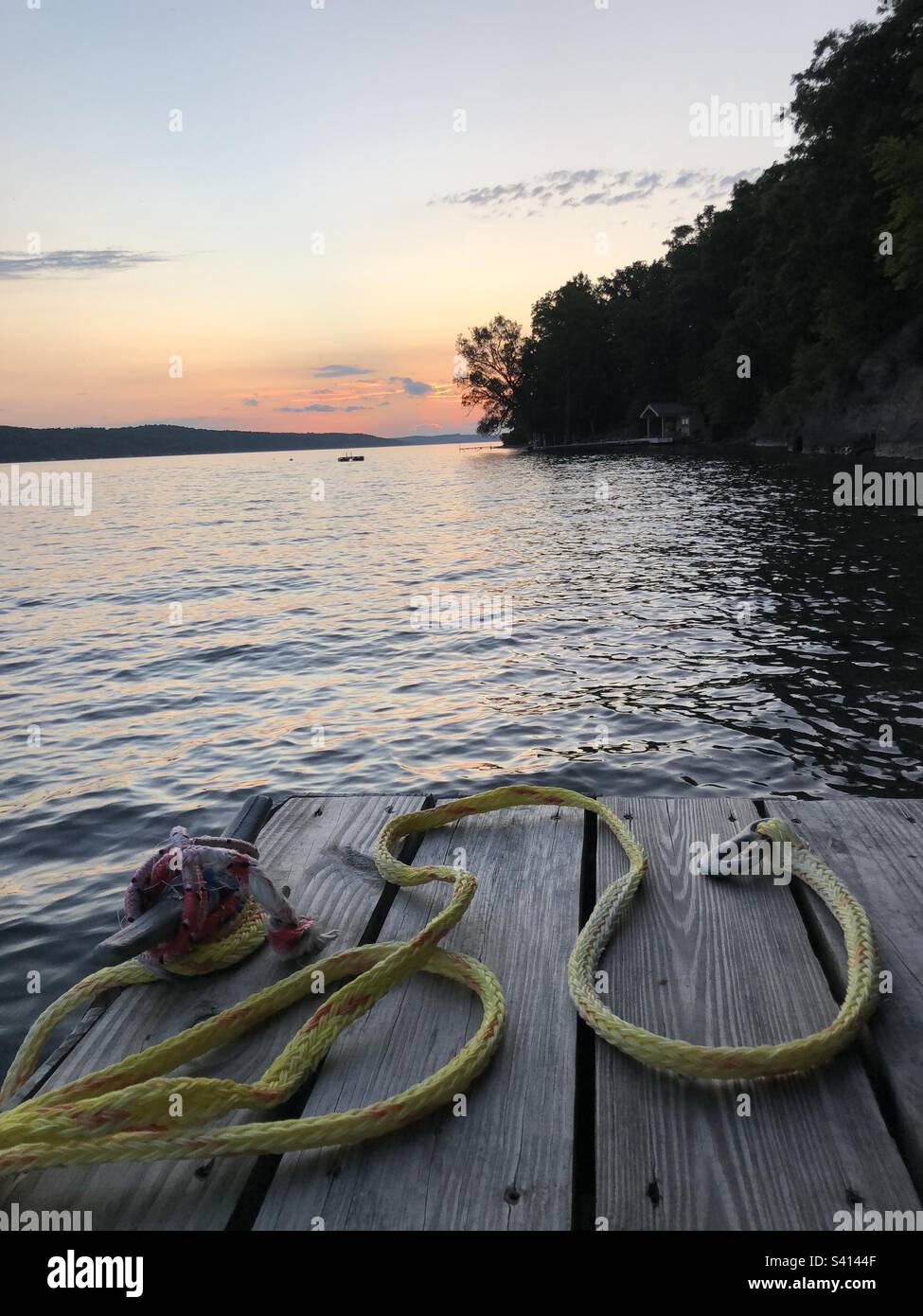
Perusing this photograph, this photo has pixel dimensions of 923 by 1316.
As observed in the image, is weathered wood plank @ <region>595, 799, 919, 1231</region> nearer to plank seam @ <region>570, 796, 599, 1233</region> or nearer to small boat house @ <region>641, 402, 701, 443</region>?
plank seam @ <region>570, 796, 599, 1233</region>

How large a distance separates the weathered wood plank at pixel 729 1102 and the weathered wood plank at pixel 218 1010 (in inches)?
32.8

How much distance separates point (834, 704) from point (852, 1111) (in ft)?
27.3

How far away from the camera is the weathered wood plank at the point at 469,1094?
1814mm

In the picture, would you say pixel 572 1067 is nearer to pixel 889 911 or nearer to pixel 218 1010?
pixel 218 1010

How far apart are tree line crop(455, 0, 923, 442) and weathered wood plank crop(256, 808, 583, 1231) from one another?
41.8m

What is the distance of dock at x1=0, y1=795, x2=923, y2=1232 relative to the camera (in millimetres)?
1826

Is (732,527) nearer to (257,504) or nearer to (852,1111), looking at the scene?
(852,1111)

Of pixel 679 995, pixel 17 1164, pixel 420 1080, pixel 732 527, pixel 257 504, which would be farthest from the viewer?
pixel 257 504

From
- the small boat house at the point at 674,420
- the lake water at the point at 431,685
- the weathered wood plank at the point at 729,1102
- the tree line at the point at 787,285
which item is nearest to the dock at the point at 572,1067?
the weathered wood plank at the point at 729,1102

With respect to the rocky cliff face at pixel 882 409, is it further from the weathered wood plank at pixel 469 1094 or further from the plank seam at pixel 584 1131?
the plank seam at pixel 584 1131

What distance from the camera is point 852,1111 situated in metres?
2.01

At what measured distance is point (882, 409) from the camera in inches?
1993

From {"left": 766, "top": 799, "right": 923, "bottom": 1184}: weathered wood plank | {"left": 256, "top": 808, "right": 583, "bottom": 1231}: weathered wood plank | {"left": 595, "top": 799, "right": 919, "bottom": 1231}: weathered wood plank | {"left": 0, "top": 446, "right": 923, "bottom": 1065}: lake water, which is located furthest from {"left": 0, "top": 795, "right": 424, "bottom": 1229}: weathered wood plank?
{"left": 0, "top": 446, "right": 923, "bottom": 1065}: lake water

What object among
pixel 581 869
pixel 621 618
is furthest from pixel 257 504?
pixel 581 869
